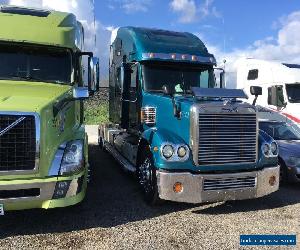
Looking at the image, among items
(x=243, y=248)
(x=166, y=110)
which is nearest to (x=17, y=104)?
(x=166, y=110)

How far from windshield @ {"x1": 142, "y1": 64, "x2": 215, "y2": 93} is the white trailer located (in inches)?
193

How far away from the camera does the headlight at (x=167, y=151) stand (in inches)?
253

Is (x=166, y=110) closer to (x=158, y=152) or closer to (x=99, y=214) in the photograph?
(x=158, y=152)

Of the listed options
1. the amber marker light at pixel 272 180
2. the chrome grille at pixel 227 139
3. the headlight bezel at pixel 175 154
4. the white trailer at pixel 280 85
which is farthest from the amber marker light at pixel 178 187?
the white trailer at pixel 280 85

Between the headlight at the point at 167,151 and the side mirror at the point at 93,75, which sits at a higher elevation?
the side mirror at the point at 93,75

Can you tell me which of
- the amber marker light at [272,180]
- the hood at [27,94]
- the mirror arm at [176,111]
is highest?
the hood at [27,94]

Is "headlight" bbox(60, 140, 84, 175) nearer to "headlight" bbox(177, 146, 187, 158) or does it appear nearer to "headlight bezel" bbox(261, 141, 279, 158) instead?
"headlight" bbox(177, 146, 187, 158)

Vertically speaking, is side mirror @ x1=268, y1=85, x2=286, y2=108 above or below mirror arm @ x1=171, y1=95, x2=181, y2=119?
above

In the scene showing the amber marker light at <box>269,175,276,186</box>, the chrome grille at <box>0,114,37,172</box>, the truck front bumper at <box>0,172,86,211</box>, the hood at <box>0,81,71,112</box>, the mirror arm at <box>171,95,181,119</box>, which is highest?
the hood at <box>0,81,71,112</box>

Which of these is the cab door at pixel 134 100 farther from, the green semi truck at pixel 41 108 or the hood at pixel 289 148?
the hood at pixel 289 148

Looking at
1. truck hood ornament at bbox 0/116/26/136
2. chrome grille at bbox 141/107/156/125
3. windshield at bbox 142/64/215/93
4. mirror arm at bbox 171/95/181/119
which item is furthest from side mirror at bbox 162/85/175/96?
truck hood ornament at bbox 0/116/26/136

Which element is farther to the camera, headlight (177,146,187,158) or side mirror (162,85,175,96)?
side mirror (162,85,175,96)

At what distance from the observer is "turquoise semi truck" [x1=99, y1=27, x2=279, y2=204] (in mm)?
6426

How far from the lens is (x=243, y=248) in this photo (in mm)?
5223
